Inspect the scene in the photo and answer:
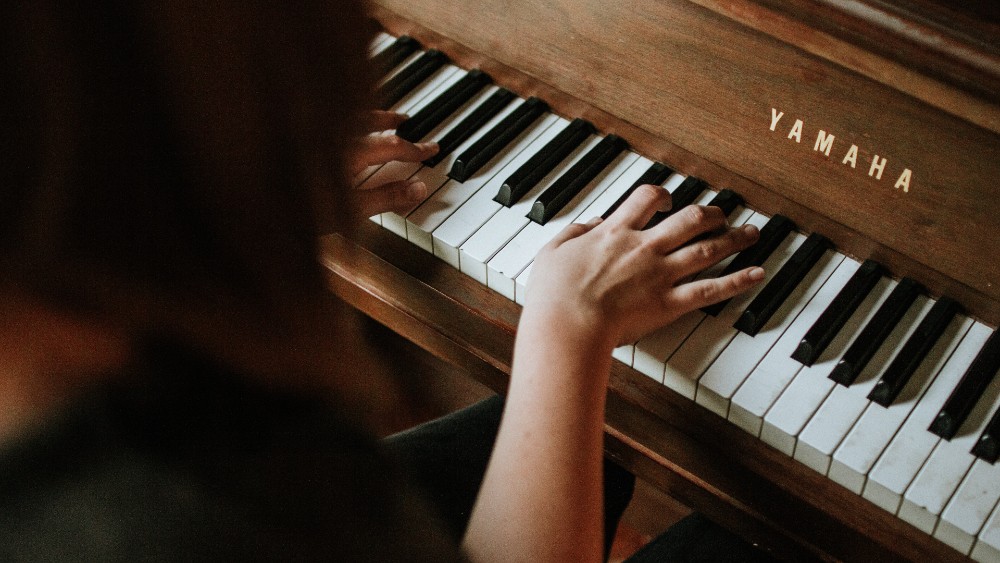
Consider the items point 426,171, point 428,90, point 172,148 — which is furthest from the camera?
point 428,90

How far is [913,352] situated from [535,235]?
0.50m

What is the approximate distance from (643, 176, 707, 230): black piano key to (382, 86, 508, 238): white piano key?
1.05 ft

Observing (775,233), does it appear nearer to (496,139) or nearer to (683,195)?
(683,195)

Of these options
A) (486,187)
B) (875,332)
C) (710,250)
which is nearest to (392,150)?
(486,187)

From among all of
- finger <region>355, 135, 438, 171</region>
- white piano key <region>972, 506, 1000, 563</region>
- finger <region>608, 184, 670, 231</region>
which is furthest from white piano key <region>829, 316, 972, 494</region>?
finger <region>355, 135, 438, 171</region>

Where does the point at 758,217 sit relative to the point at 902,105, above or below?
A: below

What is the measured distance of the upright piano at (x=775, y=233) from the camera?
107cm

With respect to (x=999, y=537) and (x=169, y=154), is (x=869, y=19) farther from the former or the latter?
(x=169, y=154)

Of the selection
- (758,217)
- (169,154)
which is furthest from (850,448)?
(169,154)

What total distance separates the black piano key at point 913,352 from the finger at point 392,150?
2.31 ft

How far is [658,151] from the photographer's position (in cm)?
141

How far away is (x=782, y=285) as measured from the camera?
4.03 ft

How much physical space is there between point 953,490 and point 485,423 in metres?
0.67

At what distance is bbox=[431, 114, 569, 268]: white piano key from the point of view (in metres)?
1.33
